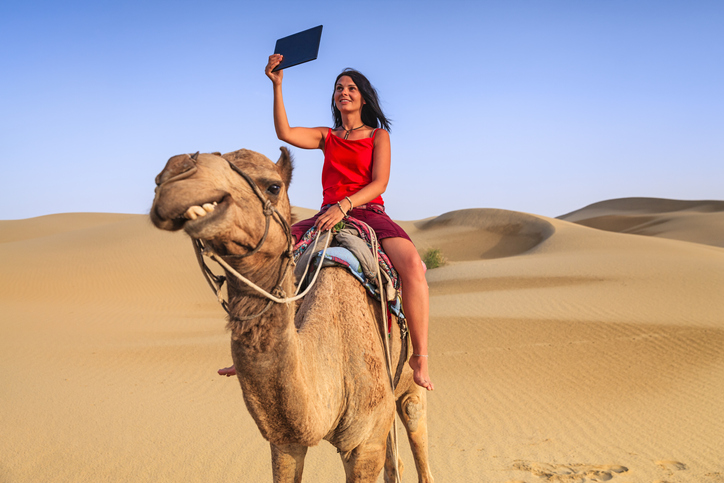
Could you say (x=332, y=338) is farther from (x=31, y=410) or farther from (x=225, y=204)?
(x=31, y=410)

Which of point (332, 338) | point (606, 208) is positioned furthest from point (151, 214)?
point (606, 208)

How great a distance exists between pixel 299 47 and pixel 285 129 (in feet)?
2.52

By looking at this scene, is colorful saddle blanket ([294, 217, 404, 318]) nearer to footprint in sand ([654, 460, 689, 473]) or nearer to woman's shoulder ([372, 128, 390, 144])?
woman's shoulder ([372, 128, 390, 144])

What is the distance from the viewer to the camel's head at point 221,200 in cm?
156

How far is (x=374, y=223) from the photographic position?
366 centimetres

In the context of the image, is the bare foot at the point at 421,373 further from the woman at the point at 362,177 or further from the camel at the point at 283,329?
the camel at the point at 283,329

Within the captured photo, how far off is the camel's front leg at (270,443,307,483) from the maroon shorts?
4.24ft

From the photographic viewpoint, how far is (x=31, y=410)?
855 cm

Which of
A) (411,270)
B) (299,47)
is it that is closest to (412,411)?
(411,270)

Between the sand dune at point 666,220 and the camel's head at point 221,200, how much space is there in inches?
1722

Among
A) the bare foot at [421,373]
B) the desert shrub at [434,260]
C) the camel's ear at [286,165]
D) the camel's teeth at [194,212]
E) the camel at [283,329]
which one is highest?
the camel's ear at [286,165]

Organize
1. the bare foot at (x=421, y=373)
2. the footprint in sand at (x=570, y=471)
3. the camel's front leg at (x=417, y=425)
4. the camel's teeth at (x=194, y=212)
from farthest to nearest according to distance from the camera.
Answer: the footprint in sand at (x=570, y=471), the camel's front leg at (x=417, y=425), the bare foot at (x=421, y=373), the camel's teeth at (x=194, y=212)

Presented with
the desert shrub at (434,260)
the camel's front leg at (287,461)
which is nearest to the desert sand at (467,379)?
the camel's front leg at (287,461)

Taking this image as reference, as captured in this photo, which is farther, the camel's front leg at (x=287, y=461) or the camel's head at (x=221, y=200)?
the camel's front leg at (x=287, y=461)
